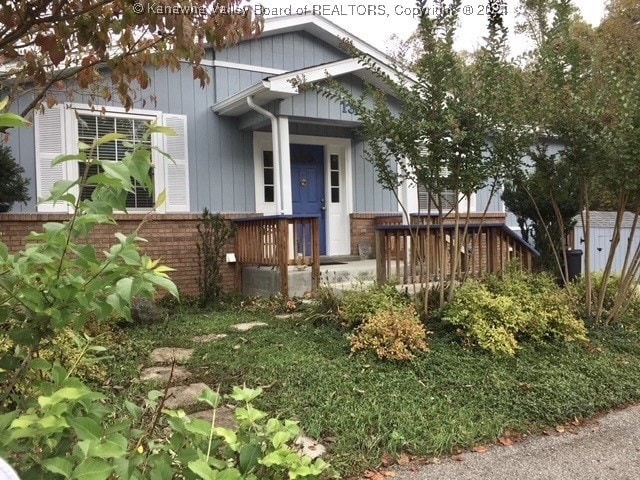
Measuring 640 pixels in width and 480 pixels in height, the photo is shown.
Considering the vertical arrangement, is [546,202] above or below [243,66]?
below

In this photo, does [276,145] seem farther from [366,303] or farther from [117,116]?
[366,303]

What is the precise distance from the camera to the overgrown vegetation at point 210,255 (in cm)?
778

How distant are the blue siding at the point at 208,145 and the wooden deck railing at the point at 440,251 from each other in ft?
10.3

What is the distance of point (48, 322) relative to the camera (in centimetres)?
134

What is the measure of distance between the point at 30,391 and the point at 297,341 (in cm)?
352

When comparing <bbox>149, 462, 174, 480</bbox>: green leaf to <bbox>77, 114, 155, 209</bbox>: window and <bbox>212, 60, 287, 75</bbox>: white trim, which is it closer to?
<bbox>77, 114, 155, 209</bbox>: window

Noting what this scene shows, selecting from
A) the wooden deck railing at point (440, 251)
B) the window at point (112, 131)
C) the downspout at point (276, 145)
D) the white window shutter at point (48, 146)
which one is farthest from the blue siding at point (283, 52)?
the wooden deck railing at point (440, 251)

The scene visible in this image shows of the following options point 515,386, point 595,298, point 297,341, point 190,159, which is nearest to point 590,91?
point 595,298

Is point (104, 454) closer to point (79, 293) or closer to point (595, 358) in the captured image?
point (79, 293)

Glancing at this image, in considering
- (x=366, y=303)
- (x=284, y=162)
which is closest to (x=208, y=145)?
(x=284, y=162)

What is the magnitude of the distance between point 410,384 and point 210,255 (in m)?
4.72

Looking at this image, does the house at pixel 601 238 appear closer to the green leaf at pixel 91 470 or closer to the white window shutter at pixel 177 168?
the white window shutter at pixel 177 168

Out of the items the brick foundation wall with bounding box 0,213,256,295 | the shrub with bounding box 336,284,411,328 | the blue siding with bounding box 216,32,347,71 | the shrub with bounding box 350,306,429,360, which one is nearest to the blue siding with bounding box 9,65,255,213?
the brick foundation wall with bounding box 0,213,256,295

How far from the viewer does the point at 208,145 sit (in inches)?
334
